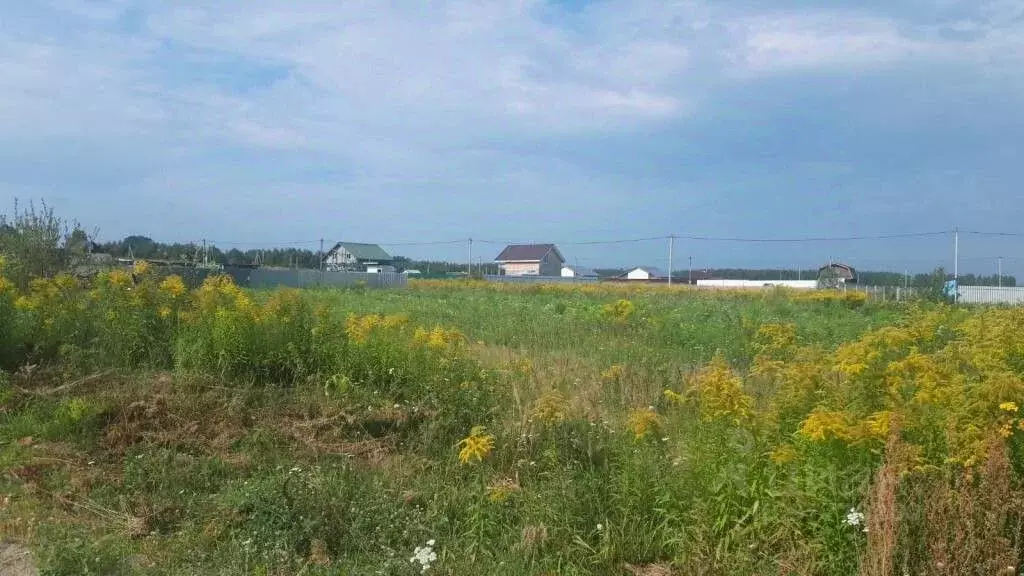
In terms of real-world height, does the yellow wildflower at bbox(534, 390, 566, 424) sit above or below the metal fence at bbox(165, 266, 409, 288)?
below

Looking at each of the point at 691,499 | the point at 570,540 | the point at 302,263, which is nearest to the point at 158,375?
the point at 570,540

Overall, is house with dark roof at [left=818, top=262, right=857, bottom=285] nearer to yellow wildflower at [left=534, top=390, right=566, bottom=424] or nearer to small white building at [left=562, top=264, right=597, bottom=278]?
small white building at [left=562, top=264, right=597, bottom=278]

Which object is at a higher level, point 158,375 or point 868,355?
point 868,355

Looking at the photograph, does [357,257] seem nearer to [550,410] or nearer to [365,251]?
[365,251]

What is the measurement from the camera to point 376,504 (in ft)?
17.6

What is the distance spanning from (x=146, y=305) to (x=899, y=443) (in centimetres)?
781

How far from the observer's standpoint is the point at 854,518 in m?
3.96

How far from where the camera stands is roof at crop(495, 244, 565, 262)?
71.2 m

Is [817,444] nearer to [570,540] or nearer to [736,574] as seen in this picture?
[736,574]

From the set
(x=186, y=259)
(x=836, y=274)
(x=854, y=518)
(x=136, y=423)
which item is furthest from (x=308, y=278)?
(x=854, y=518)

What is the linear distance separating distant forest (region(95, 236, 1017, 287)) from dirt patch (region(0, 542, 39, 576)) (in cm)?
2854

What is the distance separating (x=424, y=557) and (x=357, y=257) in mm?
56656

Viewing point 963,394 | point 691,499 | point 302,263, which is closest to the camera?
point 963,394

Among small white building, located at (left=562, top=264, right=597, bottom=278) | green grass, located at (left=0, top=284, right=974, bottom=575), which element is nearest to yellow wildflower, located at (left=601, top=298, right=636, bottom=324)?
green grass, located at (left=0, top=284, right=974, bottom=575)
